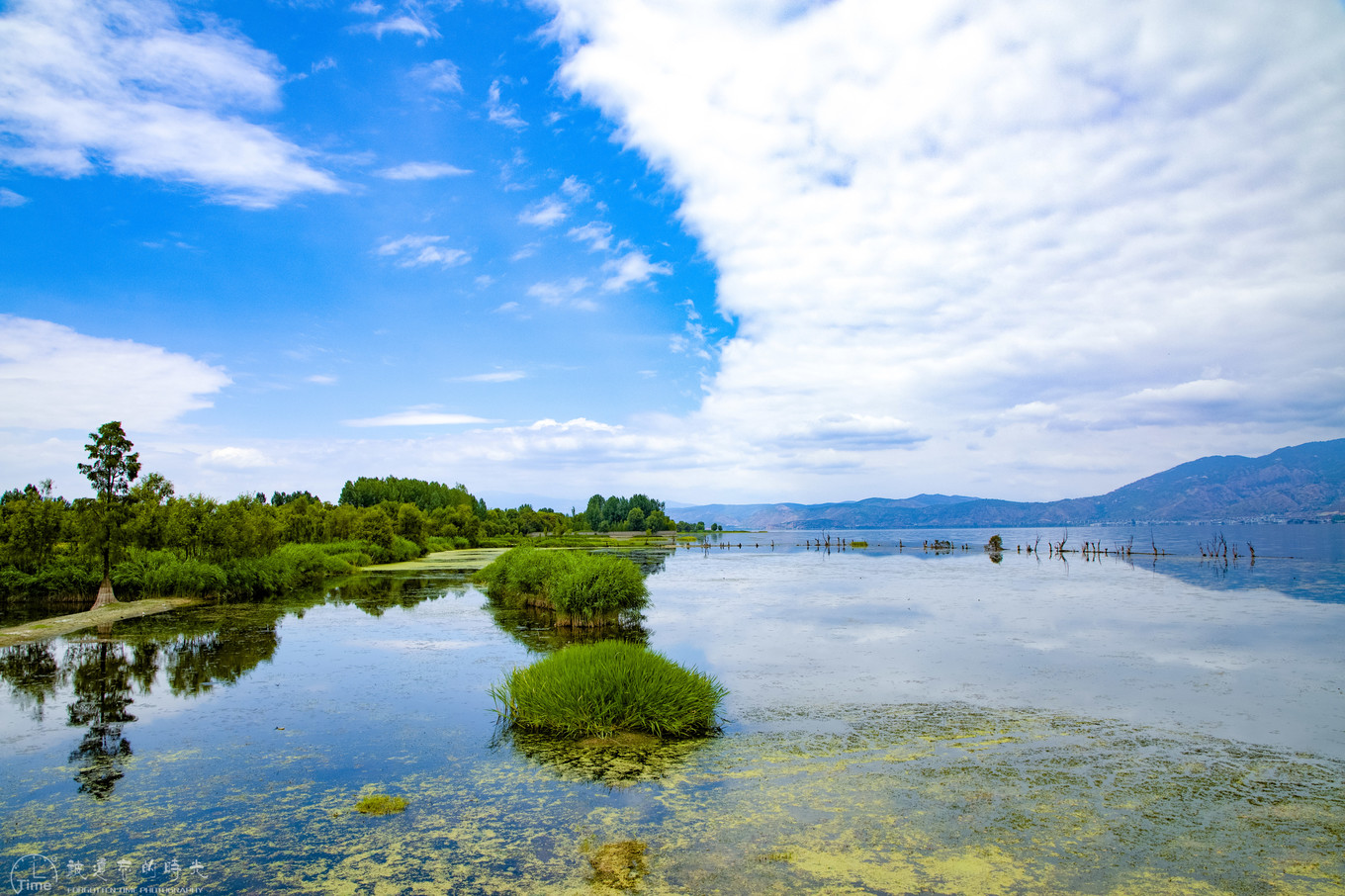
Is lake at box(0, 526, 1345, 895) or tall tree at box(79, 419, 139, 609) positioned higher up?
tall tree at box(79, 419, 139, 609)

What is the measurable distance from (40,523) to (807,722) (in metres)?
28.0

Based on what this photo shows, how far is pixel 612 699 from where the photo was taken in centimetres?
1033

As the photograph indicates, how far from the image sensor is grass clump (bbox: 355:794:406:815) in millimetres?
7227

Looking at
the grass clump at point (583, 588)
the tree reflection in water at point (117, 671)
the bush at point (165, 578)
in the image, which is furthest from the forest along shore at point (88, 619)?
the grass clump at point (583, 588)

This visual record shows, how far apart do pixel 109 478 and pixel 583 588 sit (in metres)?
15.9

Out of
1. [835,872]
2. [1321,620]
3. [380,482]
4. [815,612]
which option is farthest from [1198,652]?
[380,482]

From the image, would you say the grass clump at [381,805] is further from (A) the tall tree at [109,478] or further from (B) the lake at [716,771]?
(A) the tall tree at [109,478]

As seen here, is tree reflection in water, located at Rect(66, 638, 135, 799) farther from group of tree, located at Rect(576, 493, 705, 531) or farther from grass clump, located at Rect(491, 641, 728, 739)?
group of tree, located at Rect(576, 493, 705, 531)

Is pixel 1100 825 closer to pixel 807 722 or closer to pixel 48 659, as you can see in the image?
pixel 807 722

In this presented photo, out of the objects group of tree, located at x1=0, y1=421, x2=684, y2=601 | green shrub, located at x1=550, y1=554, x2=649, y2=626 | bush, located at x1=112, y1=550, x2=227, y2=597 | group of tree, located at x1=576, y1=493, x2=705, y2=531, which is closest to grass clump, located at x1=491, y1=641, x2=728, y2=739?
green shrub, located at x1=550, y1=554, x2=649, y2=626

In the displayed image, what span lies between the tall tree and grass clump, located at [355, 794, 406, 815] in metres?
20.4

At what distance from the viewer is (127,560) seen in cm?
2722

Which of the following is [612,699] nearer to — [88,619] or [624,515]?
[88,619]

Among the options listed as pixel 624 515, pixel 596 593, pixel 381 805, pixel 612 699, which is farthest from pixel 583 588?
pixel 624 515
